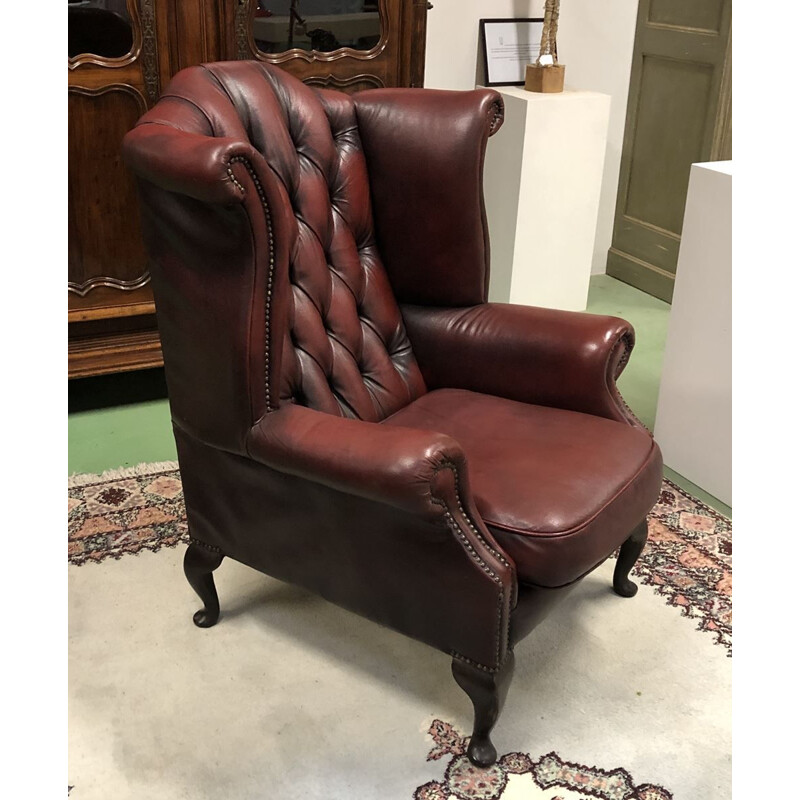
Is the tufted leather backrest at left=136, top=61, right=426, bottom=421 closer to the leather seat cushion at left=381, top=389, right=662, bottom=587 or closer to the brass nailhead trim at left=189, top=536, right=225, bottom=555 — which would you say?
the leather seat cushion at left=381, top=389, right=662, bottom=587

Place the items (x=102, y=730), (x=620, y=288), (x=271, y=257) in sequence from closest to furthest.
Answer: (x=271, y=257), (x=102, y=730), (x=620, y=288)

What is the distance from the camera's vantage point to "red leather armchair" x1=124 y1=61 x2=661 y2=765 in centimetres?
153

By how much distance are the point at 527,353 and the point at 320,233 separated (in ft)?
1.63

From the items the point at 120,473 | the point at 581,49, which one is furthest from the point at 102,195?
the point at 581,49

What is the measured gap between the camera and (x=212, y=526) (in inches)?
73.5

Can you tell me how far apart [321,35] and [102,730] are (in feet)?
6.39

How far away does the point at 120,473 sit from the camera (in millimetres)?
2516

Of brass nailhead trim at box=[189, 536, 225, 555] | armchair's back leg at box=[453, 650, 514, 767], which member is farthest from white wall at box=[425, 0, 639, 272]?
armchair's back leg at box=[453, 650, 514, 767]

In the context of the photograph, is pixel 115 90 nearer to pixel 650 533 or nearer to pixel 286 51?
pixel 286 51

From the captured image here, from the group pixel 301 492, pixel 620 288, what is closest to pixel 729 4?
pixel 620 288

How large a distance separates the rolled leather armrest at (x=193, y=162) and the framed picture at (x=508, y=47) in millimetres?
2203

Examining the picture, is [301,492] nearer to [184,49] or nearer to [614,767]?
[614,767]

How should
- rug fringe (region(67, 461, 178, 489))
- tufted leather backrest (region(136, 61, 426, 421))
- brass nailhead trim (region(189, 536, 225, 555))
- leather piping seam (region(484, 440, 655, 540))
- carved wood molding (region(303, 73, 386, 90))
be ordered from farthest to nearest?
1. carved wood molding (region(303, 73, 386, 90))
2. rug fringe (region(67, 461, 178, 489))
3. brass nailhead trim (region(189, 536, 225, 555))
4. tufted leather backrest (region(136, 61, 426, 421))
5. leather piping seam (region(484, 440, 655, 540))

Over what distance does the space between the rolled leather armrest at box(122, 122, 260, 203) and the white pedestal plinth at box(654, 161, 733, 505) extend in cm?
135
